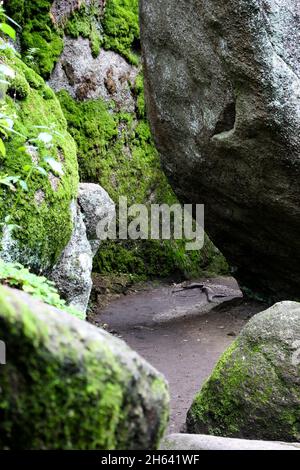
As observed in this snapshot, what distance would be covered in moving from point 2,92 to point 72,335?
3893 mm

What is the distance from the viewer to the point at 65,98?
9227 millimetres

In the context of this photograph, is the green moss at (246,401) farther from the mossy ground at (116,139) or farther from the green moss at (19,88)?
the mossy ground at (116,139)

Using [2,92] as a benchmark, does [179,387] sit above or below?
below

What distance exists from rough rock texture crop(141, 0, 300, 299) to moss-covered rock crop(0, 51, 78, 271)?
1307 millimetres

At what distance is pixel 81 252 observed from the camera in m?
5.79

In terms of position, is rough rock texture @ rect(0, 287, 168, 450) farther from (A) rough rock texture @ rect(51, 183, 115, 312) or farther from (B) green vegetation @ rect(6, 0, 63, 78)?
(B) green vegetation @ rect(6, 0, 63, 78)

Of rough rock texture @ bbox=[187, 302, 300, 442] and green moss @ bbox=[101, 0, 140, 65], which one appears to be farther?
green moss @ bbox=[101, 0, 140, 65]

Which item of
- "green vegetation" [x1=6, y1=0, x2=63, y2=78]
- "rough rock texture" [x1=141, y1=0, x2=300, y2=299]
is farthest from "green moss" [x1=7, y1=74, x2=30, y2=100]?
"green vegetation" [x1=6, y1=0, x2=63, y2=78]

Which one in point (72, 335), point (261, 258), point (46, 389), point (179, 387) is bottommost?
point (179, 387)

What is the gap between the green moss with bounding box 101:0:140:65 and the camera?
10.1 metres

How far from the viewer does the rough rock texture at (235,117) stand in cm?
536

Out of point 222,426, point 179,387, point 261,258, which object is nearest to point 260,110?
point 261,258

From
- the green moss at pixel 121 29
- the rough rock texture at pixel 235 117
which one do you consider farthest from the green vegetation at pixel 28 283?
the green moss at pixel 121 29

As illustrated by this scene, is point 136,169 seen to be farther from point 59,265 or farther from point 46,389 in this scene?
point 46,389
